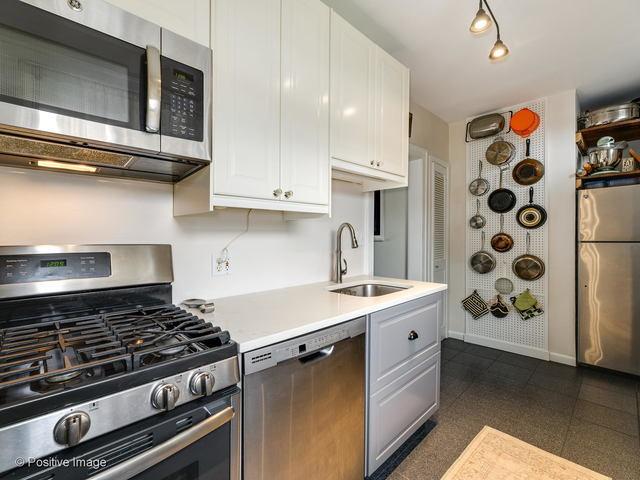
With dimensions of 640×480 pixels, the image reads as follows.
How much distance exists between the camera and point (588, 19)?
198cm

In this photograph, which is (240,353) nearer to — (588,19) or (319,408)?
(319,408)

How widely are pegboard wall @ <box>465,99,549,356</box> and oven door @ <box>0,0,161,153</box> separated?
3.38m

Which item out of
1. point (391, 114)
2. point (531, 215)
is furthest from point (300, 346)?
point (531, 215)

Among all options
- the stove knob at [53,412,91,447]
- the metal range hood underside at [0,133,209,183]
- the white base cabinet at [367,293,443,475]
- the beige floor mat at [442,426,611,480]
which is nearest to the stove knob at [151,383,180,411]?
the stove knob at [53,412,91,447]

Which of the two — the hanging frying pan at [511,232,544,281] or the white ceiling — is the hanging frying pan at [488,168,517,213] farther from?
the white ceiling

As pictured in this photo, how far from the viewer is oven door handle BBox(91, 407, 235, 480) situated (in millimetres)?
687

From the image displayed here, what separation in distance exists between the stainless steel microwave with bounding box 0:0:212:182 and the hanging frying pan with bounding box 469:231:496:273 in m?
3.22

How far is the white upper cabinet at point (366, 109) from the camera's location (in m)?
1.69

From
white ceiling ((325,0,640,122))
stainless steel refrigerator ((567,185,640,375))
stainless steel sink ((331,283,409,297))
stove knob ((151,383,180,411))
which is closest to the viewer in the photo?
stove knob ((151,383,180,411))

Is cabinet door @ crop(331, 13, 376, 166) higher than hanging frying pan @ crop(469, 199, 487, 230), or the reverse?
cabinet door @ crop(331, 13, 376, 166)

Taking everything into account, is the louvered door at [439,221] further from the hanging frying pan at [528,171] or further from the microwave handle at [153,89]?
the microwave handle at [153,89]

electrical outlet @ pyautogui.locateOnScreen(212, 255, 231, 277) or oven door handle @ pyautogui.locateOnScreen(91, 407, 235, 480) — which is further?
electrical outlet @ pyautogui.locateOnScreen(212, 255, 231, 277)

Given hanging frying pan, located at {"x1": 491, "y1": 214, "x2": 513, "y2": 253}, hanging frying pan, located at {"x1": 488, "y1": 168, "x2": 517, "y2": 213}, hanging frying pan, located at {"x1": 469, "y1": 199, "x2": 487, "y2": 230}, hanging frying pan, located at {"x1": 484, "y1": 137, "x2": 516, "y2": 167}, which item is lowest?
hanging frying pan, located at {"x1": 491, "y1": 214, "x2": 513, "y2": 253}

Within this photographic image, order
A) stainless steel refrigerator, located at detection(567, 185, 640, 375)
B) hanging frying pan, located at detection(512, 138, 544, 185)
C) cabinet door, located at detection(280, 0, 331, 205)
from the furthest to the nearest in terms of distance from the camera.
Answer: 1. hanging frying pan, located at detection(512, 138, 544, 185)
2. stainless steel refrigerator, located at detection(567, 185, 640, 375)
3. cabinet door, located at detection(280, 0, 331, 205)
